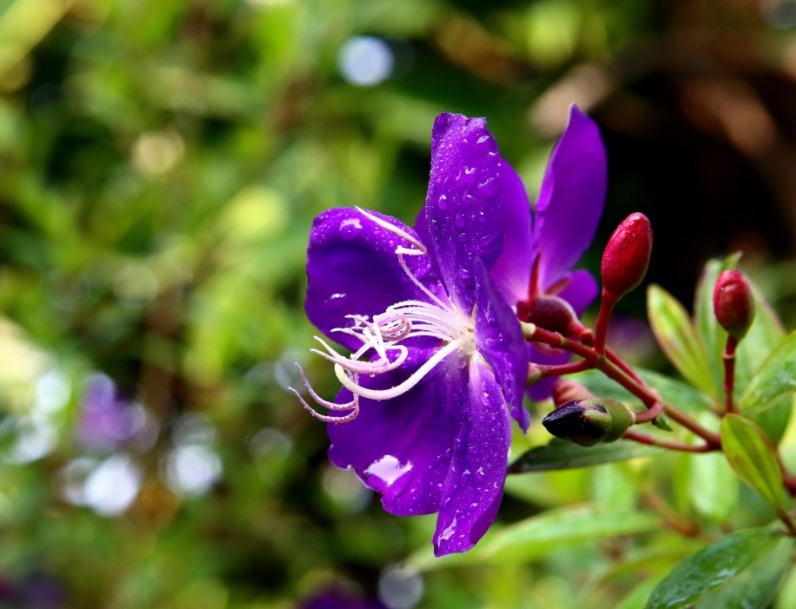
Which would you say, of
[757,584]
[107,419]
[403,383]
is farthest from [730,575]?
[107,419]

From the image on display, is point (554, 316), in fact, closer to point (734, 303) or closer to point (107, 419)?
point (734, 303)

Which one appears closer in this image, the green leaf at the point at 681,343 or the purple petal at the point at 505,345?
the purple petal at the point at 505,345

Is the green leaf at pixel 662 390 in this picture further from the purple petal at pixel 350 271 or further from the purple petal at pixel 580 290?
the purple petal at pixel 350 271

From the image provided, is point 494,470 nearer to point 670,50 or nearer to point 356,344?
point 356,344

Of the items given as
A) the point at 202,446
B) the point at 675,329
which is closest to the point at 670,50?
the point at 202,446

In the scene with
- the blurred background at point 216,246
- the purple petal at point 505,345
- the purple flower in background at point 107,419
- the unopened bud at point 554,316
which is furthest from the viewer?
the purple flower in background at point 107,419

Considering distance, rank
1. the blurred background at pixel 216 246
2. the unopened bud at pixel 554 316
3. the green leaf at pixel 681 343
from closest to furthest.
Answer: the unopened bud at pixel 554 316 → the green leaf at pixel 681 343 → the blurred background at pixel 216 246

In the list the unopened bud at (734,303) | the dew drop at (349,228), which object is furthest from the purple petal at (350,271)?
the unopened bud at (734,303)

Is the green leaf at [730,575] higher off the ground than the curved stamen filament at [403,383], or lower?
lower
